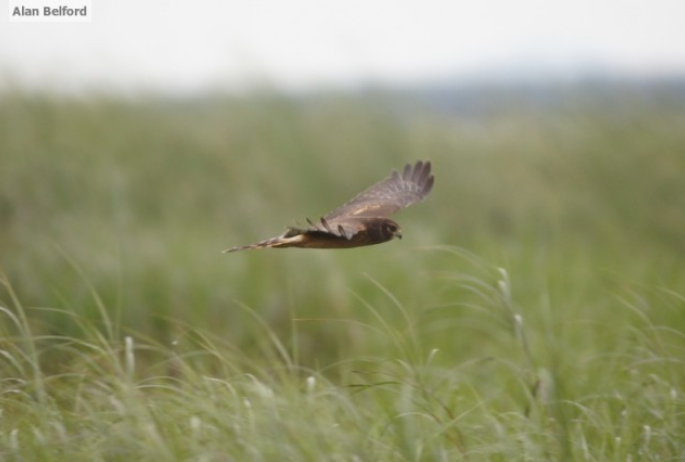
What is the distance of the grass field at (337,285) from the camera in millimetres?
3391

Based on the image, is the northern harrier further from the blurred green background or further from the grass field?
the blurred green background

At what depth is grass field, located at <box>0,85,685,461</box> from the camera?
3.39 m

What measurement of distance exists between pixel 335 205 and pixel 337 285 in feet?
3.51

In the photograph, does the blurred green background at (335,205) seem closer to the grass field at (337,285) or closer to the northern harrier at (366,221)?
the grass field at (337,285)

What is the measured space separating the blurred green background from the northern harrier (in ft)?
6.68

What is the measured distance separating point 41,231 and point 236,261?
1005 mm

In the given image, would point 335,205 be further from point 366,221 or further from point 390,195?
point 366,221

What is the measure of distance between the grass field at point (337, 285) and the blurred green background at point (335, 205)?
16 mm

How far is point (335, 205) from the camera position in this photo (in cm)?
741

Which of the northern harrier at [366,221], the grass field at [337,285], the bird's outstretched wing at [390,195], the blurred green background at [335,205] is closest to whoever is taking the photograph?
the northern harrier at [366,221]

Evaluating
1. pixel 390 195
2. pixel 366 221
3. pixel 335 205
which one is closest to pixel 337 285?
pixel 335 205

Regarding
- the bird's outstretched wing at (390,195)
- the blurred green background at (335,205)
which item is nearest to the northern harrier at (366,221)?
the bird's outstretched wing at (390,195)

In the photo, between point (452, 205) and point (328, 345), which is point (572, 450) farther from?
point (452, 205)

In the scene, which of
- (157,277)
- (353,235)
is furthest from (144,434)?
(157,277)
